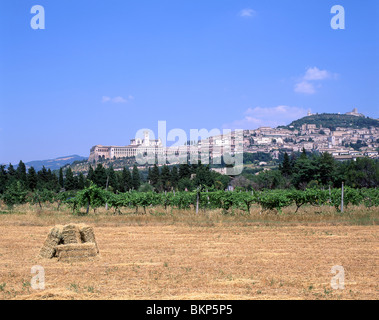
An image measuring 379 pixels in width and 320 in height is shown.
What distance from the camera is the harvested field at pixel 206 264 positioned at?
934 cm

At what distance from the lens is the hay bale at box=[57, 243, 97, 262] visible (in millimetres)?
13359

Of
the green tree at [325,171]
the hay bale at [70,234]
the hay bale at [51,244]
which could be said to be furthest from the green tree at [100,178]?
the hay bale at [51,244]

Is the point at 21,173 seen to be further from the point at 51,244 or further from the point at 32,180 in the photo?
the point at 51,244

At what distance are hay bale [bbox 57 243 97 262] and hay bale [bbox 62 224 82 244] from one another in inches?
23.3

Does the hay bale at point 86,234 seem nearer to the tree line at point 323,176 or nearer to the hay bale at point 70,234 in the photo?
the hay bale at point 70,234

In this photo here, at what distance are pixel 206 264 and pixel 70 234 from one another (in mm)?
4626

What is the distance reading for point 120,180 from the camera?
7625cm

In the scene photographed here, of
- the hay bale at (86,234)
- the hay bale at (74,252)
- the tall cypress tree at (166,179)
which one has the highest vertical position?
the hay bale at (86,234)

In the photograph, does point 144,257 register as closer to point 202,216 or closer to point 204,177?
point 202,216

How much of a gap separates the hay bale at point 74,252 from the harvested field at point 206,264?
0.95ft

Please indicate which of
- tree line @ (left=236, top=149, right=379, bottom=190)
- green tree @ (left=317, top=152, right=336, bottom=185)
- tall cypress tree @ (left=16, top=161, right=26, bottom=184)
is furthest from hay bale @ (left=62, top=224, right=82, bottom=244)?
green tree @ (left=317, top=152, right=336, bottom=185)
